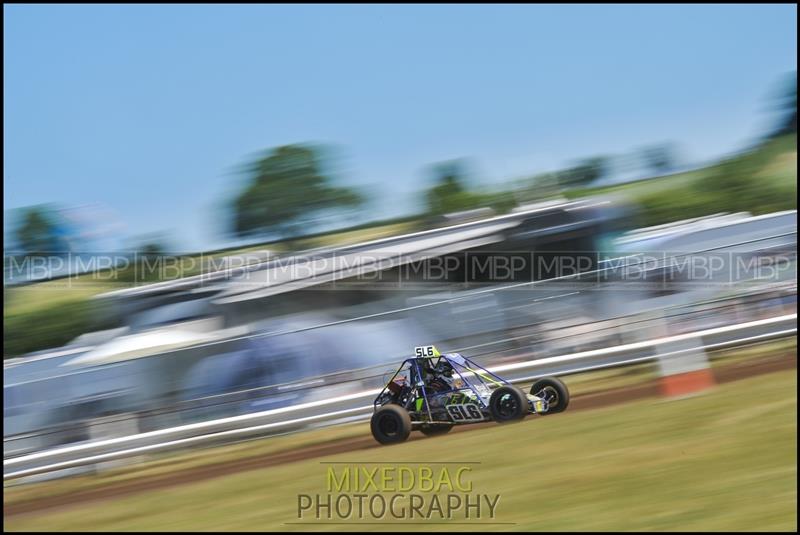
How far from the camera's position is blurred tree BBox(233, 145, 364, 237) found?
1033 centimetres

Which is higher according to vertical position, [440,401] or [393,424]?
[440,401]

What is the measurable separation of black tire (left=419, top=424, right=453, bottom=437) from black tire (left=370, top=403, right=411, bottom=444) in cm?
11

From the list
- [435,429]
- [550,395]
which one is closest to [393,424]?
[435,429]

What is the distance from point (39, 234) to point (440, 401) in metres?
7.60

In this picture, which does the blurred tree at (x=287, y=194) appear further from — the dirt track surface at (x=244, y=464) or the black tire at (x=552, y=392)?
the black tire at (x=552, y=392)

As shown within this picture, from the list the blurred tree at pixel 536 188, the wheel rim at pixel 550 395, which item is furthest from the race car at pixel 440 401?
the blurred tree at pixel 536 188

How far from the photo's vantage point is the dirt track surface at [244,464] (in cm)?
584

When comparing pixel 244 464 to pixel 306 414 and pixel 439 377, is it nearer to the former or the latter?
pixel 306 414

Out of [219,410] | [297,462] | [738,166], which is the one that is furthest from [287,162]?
[738,166]

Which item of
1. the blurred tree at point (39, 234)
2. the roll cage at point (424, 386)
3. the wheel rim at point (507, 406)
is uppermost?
the blurred tree at point (39, 234)

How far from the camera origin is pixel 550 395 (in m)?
5.17

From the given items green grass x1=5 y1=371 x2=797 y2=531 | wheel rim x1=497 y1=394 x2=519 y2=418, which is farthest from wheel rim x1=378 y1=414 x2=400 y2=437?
wheel rim x1=497 y1=394 x2=519 y2=418

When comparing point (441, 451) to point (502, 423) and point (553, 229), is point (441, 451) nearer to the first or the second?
point (502, 423)

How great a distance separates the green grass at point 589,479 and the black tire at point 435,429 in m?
0.06
